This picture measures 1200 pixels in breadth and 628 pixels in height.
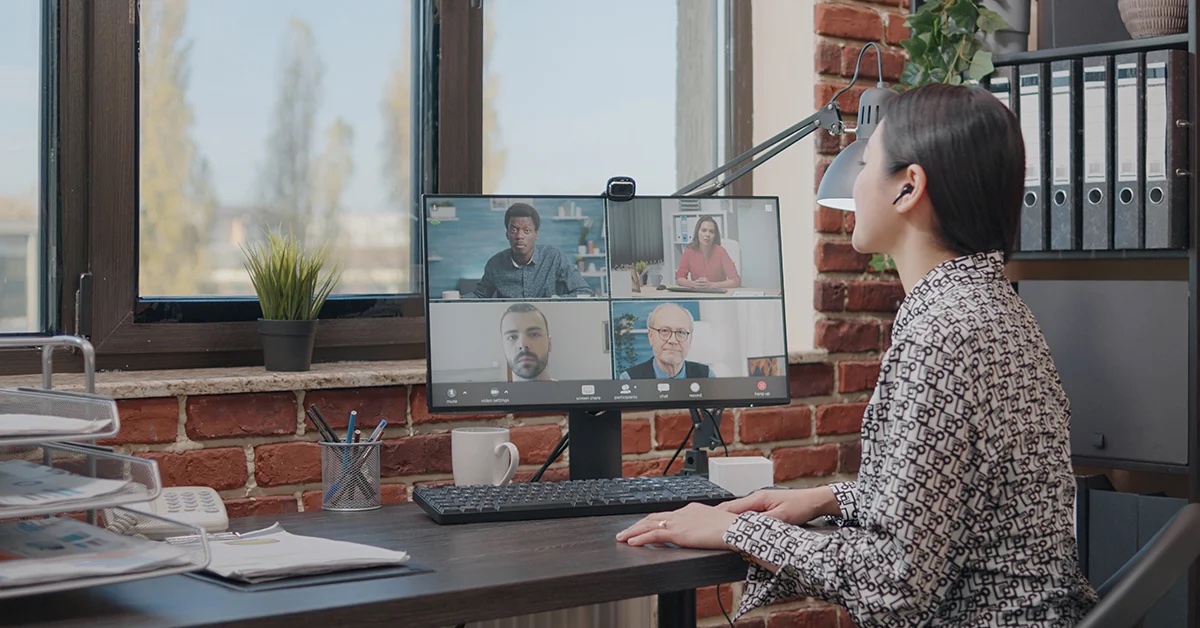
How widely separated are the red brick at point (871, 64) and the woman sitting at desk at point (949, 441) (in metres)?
1.04

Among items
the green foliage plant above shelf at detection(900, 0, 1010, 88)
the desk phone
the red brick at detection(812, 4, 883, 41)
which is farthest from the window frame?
the green foliage plant above shelf at detection(900, 0, 1010, 88)

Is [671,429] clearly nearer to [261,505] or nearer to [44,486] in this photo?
[261,505]

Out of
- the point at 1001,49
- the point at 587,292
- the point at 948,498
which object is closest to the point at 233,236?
the point at 587,292

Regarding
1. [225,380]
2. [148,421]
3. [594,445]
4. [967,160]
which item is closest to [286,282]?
[225,380]

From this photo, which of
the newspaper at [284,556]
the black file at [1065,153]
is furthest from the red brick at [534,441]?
the black file at [1065,153]

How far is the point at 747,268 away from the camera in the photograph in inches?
70.2

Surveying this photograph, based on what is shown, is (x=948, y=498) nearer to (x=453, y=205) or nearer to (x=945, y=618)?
Answer: (x=945, y=618)

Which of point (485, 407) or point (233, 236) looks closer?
point (485, 407)

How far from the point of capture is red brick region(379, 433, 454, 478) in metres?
1.89

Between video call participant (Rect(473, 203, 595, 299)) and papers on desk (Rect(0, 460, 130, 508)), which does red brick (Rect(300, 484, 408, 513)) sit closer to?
video call participant (Rect(473, 203, 595, 299))

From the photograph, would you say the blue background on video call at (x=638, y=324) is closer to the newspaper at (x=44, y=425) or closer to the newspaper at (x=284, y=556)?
the newspaper at (x=284, y=556)

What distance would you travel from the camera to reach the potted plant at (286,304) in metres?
1.86

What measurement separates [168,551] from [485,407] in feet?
2.10

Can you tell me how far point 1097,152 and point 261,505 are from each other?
1.58m
